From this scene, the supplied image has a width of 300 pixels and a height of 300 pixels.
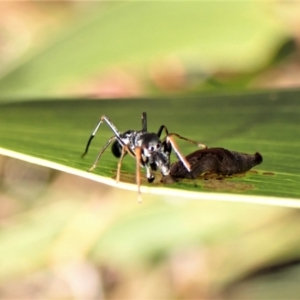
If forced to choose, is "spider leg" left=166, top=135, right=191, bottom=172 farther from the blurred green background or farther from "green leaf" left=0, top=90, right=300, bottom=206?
the blurred green background

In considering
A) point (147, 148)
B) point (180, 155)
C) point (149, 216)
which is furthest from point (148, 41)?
point (180, 155)

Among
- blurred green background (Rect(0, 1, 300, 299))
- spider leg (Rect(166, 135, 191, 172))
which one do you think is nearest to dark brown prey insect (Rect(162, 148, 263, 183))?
spider leg (Rect(166, 135, 191, 172))

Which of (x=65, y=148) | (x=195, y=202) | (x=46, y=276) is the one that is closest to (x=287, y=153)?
(x=65, y=148)

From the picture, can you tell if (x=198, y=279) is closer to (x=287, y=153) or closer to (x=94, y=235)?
(x=94, y=235)

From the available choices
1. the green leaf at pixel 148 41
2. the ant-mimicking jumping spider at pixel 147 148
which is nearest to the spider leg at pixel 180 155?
the ant-mimicking jumping spider at pixel 147 148

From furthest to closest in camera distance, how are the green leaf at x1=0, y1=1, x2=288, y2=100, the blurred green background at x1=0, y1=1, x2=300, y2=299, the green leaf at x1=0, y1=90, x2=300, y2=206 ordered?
1. the green leaf at x1=0, y1=1, x2=288, y2=100
2. the blurred green background at x1=0, y1=1, x2=300, y2=299
3. the green leaf at x1=0, y1=90, x2=300, y2=206

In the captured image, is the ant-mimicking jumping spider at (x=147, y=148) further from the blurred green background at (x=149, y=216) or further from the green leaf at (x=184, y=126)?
the blurred green background at (x=149, y=216)

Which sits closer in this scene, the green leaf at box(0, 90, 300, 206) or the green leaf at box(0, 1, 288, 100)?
the green leaf at box(0, 90, 300, 206)

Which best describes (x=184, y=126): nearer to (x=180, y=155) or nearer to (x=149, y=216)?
(x=180, y=155)
